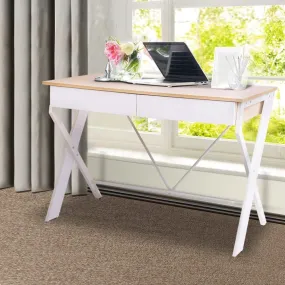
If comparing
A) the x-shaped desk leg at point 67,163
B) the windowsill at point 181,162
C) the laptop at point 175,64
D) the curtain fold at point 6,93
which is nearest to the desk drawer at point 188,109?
the laptop at point 175,64

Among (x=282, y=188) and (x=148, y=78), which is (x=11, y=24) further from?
(x=282, y=188)

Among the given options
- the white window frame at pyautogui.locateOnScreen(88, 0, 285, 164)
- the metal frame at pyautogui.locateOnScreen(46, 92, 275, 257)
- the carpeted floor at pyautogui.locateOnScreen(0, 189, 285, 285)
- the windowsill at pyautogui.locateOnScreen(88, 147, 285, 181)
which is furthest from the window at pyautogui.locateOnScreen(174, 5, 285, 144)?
the carpeted floor at pyautogui.locateOnScreen(0, 189, 285, 285)

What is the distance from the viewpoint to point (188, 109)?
2.45 meters

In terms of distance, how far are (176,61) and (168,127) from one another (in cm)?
75

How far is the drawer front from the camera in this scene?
258cm

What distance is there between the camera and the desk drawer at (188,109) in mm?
2375

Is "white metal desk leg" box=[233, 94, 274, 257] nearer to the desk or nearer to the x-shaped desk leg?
the desk

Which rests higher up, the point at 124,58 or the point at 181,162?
the point at 124,58

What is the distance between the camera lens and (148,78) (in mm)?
2830

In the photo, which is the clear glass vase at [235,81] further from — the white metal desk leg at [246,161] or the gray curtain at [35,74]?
the gray curtain at [35,74]

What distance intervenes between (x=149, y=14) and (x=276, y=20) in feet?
2.18

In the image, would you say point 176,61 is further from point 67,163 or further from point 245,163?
point 67,163

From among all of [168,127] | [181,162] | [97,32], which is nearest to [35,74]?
[97,32]

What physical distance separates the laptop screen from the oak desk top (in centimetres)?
10
